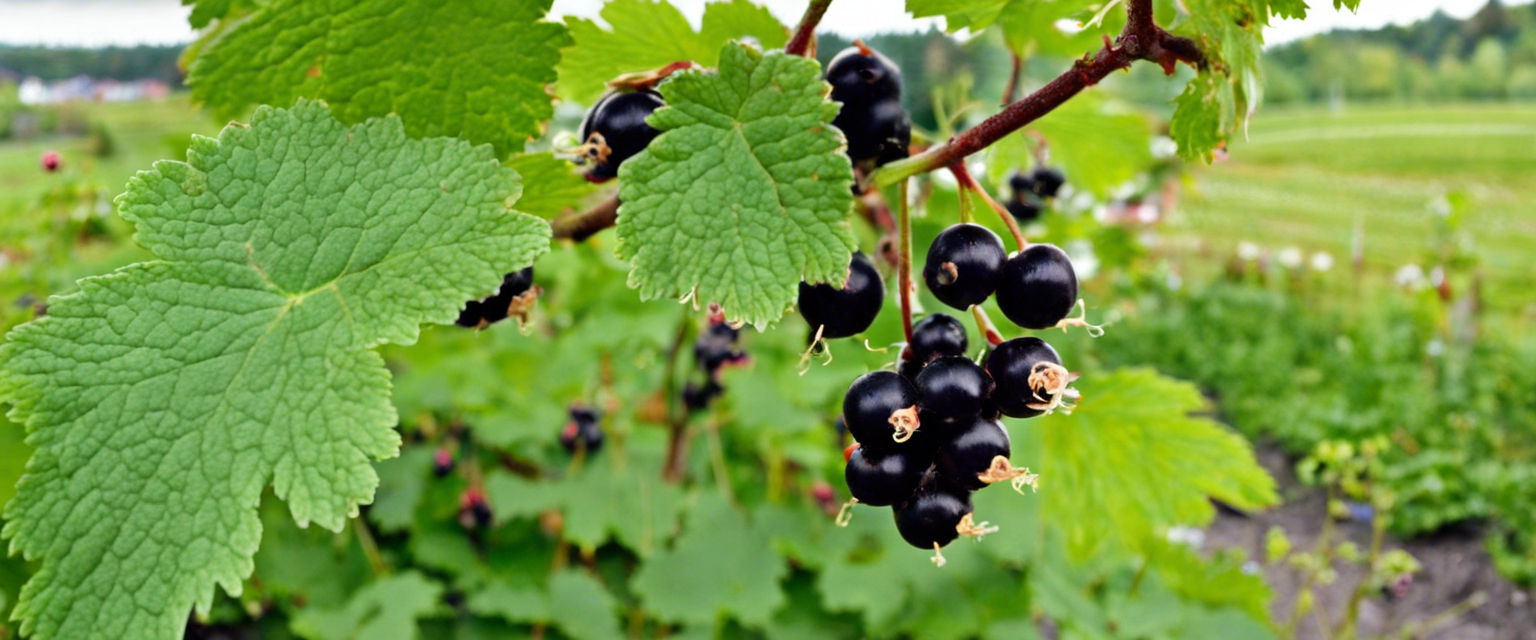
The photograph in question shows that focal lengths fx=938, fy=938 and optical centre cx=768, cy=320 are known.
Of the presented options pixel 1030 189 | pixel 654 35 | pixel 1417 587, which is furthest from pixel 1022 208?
pixel 1417 587

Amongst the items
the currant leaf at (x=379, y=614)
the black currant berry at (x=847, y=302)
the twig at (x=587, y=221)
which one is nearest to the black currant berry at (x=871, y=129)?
the black currant berry at (x=847, y=302)

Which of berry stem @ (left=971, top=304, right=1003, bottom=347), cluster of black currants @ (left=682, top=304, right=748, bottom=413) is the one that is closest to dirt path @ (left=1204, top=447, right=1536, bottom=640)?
cluster of black currants @ (left=682, top=304, right=748, bottom=413)

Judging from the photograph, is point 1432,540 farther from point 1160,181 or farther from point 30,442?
point 30,442

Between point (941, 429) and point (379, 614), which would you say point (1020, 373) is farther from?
point (379, 614)

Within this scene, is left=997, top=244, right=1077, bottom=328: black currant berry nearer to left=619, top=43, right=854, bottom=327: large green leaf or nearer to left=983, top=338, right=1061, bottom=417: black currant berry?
left=983, top=338, right=1061, bottom=417: black currant berry

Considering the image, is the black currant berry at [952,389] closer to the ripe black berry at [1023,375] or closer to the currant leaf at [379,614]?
the ripe black berry at [1023,375]

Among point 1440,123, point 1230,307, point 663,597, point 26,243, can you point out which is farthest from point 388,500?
point 1440,123

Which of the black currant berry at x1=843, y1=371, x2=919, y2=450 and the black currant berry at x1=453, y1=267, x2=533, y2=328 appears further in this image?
the black currant berry at x1=453, y1=267, x2=533, y2=328
